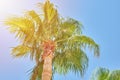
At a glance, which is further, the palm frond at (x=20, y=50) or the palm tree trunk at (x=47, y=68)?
the palm frond at (x=20, y=50)

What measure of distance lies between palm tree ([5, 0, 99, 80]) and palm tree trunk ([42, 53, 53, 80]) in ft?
1.50

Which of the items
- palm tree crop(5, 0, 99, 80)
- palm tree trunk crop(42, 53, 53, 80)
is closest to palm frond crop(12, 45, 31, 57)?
palm tree crop(5, 0, 99, 80)

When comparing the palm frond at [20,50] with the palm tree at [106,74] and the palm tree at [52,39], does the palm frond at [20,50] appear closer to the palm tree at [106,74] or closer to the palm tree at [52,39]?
the palm tree at [52,39]

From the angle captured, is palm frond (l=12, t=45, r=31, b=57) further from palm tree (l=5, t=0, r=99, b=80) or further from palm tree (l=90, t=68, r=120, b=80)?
palm tree (l=90, t=68, r=120, b=80)

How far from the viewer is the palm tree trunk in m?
12.7

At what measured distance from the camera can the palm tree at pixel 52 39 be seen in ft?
Result: 45.4

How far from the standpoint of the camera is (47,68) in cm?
1288

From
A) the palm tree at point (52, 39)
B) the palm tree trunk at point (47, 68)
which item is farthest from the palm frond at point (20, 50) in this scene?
the palm tree trunk at point (47, 68)

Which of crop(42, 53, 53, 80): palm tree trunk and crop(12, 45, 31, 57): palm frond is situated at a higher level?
crop(12, 45, 31, 57): palm frond

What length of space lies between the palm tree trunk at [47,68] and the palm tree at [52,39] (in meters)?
0.46

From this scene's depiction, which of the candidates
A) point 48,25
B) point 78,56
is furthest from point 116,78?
point 48,25

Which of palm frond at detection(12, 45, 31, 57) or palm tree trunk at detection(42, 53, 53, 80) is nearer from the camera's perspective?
palm tree trunk at detection(42, 53, 53, 80)

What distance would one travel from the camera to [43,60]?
14.1 metres

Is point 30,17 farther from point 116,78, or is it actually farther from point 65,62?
point 116,78
